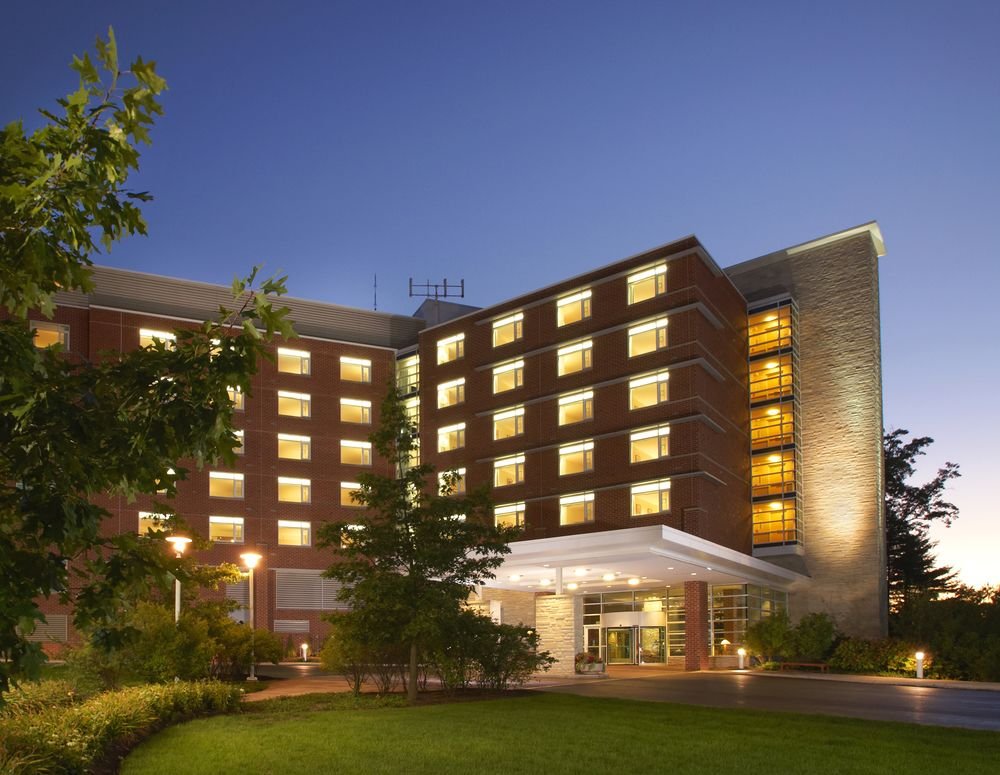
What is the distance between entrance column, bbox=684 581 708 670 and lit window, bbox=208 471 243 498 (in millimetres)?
28560

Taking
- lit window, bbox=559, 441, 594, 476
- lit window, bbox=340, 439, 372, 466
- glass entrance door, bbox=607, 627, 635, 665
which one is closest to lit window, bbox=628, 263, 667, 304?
lit window, bbox=559, 441, 594, 476

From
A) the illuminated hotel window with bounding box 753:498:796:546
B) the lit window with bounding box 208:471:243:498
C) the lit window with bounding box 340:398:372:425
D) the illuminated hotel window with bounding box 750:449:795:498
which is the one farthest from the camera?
the lit window with bounding box 340:398:372:425

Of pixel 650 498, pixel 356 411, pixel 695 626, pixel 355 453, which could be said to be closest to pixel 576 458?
pixel 650 498

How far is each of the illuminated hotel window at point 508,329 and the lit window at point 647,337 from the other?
7.80 metres

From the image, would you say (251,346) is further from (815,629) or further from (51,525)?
(815,629)

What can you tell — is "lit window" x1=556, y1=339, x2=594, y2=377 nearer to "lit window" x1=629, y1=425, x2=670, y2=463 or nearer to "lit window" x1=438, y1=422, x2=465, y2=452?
"lit window" x1=629, y1=425, x2=670, y2=463

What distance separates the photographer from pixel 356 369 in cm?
6762

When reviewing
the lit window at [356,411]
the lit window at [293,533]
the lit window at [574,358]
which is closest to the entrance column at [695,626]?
the lit window at [574,358]

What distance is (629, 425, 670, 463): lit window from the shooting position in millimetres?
48188

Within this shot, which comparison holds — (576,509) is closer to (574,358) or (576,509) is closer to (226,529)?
(574,358)

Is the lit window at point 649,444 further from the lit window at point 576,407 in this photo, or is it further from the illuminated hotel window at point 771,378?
the illuminated hotel window at point 771,378

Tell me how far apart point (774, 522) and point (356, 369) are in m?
28.4

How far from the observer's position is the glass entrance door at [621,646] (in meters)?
50.9

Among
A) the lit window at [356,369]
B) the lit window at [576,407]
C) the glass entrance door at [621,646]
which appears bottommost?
the glass entrance door at [621,646]
